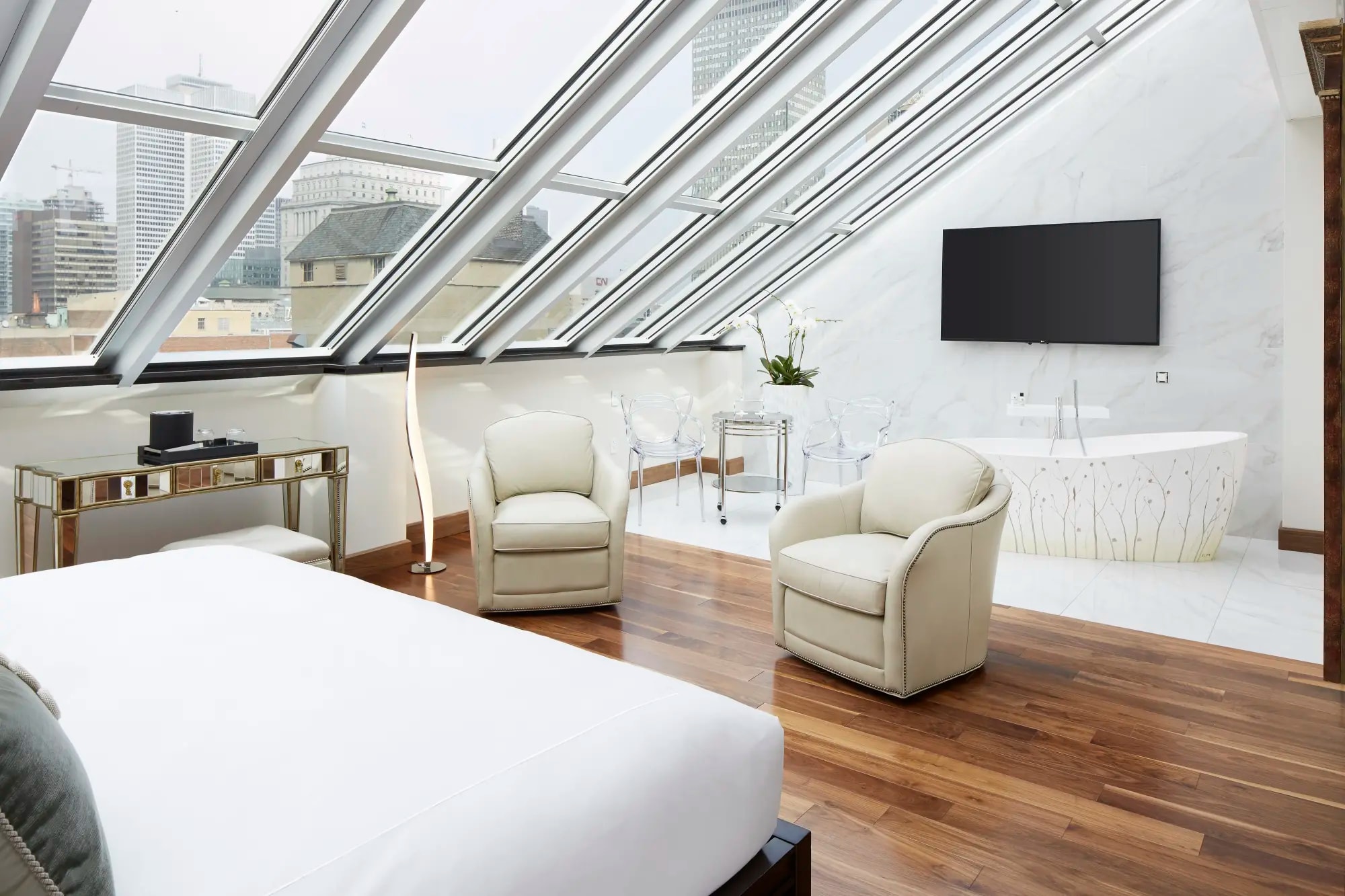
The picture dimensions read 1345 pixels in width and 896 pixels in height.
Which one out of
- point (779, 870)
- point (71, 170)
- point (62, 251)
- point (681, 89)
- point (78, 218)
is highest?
point (681, 89)

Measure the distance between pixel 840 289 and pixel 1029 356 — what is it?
5.07ft

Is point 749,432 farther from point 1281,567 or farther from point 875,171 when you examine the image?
point 1281,567

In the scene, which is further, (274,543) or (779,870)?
(274,543)

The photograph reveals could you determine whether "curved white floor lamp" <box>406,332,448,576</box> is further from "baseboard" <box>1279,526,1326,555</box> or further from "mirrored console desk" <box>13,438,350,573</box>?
"baseboard" <box>1279,526,1326,555</box>

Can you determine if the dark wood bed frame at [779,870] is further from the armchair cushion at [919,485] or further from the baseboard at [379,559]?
the baseboard at [379,559]

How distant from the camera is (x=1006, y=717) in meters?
3.12

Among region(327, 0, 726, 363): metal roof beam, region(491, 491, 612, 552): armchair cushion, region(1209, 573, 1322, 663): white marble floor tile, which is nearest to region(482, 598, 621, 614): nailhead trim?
region(491, 491, 612, 552): armchair cushion

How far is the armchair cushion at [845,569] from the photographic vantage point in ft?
10.7

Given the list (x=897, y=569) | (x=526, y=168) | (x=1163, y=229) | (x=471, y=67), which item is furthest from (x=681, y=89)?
(x=1163, y=229)

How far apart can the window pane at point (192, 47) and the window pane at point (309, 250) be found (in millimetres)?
558

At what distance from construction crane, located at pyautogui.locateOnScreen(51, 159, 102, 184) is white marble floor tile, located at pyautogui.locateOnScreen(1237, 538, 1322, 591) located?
17.9ft

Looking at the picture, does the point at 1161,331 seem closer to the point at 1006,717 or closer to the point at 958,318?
the point at 958,318

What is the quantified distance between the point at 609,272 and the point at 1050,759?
398cm

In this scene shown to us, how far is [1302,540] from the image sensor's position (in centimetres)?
525
